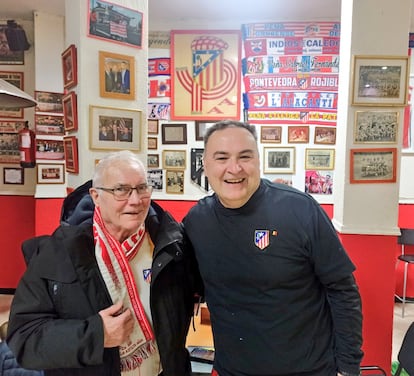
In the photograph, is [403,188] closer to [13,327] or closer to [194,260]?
[194,260]

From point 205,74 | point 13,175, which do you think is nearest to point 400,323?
point 205,74

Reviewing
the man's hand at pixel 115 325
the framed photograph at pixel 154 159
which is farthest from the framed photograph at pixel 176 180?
the man's hand at pixel 115 325

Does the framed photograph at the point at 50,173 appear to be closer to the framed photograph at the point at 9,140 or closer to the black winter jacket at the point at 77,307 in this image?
the framed photograph at the point at 9,140

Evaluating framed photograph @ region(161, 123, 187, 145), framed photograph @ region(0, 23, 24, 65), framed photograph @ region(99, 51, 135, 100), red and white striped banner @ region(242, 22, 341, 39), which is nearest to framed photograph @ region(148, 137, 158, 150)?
framed photograph @ region(161, 123, 187, 145)

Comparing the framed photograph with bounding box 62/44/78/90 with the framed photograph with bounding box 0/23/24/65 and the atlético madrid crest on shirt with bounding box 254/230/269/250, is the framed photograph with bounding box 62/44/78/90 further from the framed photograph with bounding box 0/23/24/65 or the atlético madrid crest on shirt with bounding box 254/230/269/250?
the framed photograph with bounding box 0/23/24/65

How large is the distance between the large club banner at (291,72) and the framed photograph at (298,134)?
0.07 meters

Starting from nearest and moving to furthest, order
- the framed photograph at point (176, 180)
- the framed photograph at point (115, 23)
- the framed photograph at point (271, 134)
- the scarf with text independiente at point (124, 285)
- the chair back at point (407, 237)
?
the scarf with text independiente at point (124, 285), the framed photograph at point (115, 23), the chair back at point (407, 237), the framed photograph at point (271, 134), the framed photograph at point (176, 180)

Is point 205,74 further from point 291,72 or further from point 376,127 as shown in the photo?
point 376,127

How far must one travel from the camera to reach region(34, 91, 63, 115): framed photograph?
12.7ft

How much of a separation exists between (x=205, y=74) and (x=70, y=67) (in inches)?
82.1

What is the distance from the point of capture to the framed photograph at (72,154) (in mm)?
2219

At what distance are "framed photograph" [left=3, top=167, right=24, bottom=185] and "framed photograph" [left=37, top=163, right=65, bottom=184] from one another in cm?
47

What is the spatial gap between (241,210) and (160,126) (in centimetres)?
307

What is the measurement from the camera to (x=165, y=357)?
3.84 feet
